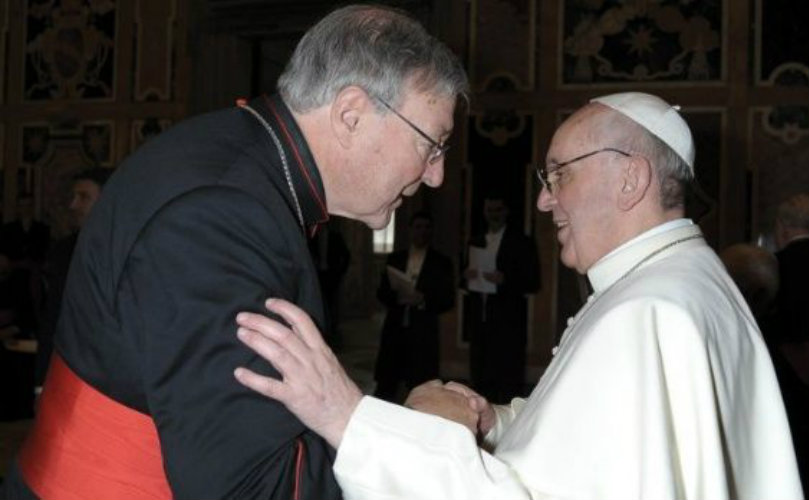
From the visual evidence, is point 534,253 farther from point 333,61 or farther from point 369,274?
point 369,274

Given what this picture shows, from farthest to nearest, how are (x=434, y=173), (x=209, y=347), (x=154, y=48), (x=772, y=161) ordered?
(x=154, y=48), (x=772, y=161), (x=434, y=173), (x=209, y=347)

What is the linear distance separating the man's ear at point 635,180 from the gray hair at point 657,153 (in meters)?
0.03

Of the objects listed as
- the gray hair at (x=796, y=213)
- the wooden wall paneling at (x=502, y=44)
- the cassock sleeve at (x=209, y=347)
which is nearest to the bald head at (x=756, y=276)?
the gray hair at (x=796, y=213)

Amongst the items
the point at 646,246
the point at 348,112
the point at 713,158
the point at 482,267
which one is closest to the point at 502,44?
the point at 713,158

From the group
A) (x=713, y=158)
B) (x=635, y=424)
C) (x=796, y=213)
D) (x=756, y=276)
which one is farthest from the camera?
(x=713, y=158)

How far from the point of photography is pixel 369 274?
55.9 feet

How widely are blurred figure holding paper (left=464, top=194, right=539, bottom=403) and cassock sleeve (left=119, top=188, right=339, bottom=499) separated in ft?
20.2

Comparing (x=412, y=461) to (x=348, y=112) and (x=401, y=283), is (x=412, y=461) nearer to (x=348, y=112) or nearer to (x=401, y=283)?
(x=348, y=112)

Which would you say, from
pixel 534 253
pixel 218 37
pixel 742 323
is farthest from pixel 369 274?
pixel 742 323

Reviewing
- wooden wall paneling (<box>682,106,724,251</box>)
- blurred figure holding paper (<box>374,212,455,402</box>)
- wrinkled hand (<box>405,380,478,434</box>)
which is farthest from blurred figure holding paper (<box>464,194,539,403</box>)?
wrinkled hand (<box>405,380,478,434</box>)

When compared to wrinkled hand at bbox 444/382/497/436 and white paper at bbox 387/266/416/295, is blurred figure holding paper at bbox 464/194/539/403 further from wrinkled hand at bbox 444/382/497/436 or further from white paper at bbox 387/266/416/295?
wrinkled hand at bbox 444/382/497/436

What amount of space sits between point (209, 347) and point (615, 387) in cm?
87

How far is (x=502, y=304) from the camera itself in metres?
7.61

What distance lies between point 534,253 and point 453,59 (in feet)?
19.7
